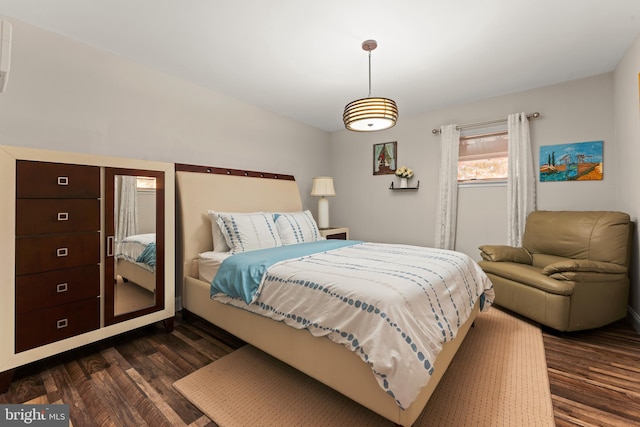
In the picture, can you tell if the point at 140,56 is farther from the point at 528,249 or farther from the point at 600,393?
the point at 528,249

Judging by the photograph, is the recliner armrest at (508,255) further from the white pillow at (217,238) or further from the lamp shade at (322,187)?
the white pillow at (217,238)

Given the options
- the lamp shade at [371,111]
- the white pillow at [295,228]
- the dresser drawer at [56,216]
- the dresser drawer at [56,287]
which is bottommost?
the dresser drawer at [56,287]

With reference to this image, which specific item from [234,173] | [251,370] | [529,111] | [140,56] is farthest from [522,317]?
[140,56]

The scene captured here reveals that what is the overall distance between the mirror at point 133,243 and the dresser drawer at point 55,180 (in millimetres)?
97

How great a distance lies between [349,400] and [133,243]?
78.6 inches

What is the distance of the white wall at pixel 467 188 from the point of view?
3014 mm

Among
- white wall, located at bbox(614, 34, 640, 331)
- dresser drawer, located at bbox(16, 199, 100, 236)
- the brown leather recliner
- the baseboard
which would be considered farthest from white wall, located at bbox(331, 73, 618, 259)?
dresser drawer, located at bbox(16, 199, 100, 236)

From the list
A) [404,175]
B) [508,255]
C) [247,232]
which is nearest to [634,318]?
[508,255]

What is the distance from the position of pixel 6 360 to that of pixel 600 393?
358 centimetres

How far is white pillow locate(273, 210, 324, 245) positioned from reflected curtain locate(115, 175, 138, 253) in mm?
1317

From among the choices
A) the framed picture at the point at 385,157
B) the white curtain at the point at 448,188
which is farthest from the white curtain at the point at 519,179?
the framed picture at the point at 385,157

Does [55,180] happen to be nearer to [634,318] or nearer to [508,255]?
[508,255]

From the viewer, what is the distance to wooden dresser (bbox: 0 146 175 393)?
1688 mm

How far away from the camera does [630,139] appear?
253cm
